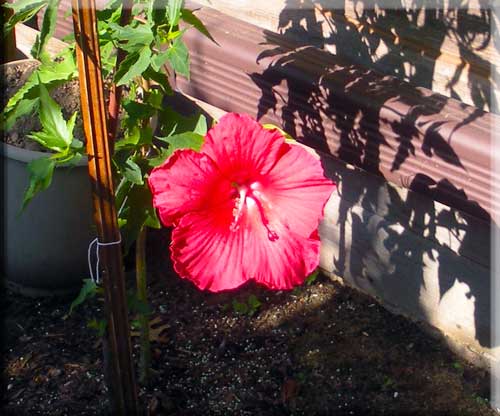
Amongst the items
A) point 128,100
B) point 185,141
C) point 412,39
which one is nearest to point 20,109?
point 128,100

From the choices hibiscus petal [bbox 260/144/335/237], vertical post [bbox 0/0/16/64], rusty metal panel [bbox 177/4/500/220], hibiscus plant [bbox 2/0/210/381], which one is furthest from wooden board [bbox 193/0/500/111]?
vertical post [bbox 0/0/16/64]

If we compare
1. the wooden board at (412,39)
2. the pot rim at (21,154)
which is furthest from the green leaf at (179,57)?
the pot rim at (21,154)

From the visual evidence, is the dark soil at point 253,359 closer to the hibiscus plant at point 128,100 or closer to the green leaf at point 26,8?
the hibiscus plant at point 128,100

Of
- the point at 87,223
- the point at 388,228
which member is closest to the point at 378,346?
the point at 388,228

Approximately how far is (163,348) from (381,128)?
2.60 feet

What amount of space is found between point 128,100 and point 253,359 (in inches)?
31.8

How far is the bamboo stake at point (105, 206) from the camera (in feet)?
4.00

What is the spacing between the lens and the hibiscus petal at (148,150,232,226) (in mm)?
1253

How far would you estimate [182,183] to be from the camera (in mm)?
1256

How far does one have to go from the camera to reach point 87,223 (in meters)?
2.24

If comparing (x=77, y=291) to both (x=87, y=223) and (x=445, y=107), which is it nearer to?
(x=87, y=223)

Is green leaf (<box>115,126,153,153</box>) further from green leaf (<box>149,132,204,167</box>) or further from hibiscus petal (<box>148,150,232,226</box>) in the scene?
hibiscus petal (<box>148,150,232,226</box>)

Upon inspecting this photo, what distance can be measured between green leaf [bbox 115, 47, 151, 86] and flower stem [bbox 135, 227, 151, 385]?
1.14 feet

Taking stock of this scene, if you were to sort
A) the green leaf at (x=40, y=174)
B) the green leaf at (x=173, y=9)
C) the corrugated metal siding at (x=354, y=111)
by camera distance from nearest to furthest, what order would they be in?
1. the green leaf at (x=173, y=9)
2. the green leaf at (x=40, y=174)
3. the corrugated metal siding at (x=354, y=111)
